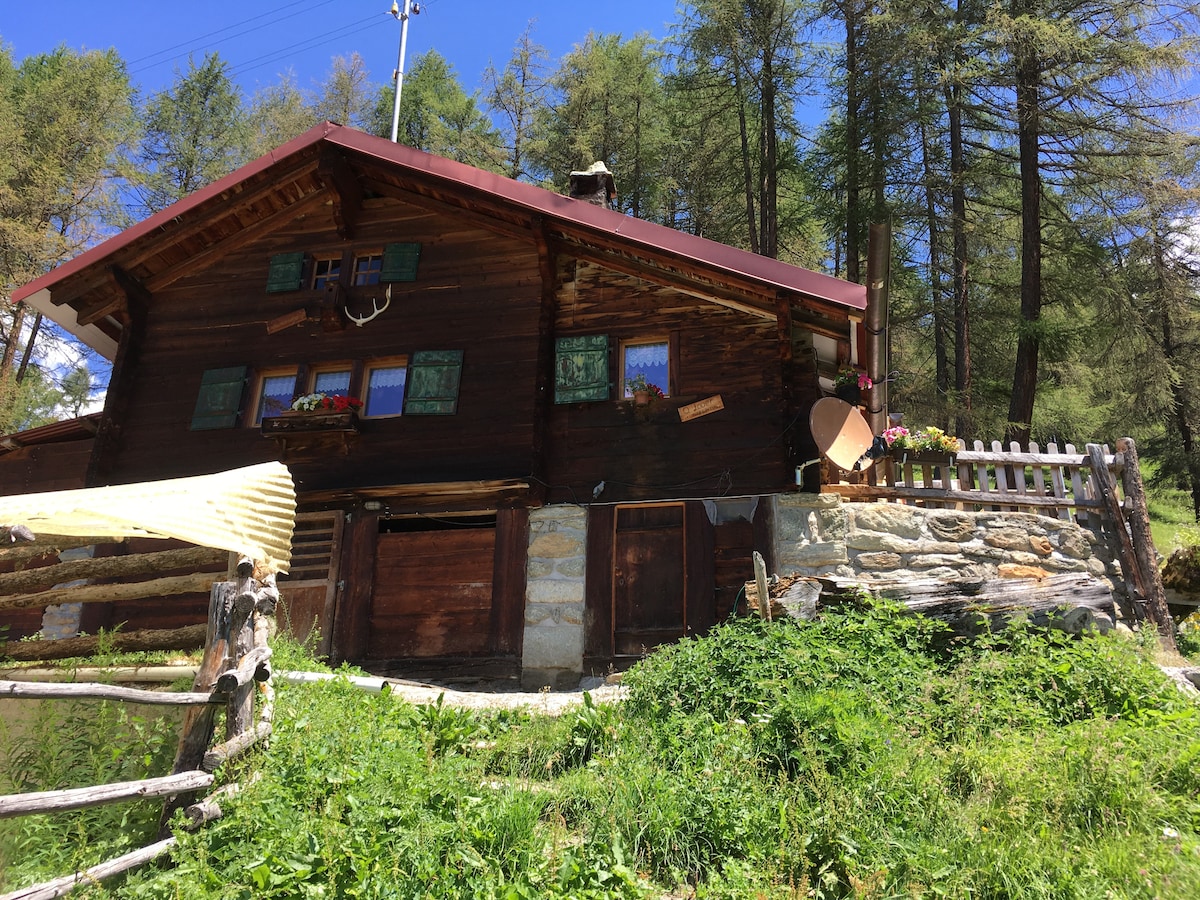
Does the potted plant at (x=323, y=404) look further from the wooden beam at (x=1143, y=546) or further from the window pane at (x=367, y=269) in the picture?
the wooden beam at (x=1143, y=546)

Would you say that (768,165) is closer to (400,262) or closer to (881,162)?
(881,162)

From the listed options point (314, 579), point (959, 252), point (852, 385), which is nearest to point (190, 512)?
point (314, 579)

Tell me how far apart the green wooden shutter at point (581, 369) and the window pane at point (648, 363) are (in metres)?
0.36

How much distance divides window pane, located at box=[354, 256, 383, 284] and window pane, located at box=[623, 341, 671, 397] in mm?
4286

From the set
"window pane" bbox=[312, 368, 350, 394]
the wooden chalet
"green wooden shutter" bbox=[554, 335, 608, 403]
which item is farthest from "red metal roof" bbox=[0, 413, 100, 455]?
"green wooden shutter" bbox=[554, 335, 608, 403]

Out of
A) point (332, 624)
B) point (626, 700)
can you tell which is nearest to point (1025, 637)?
point (626, 700)

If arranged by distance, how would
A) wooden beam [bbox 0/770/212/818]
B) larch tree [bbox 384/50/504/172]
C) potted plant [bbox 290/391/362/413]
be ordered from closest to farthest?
wooden beam [bbox 0/770/212/818] → potted plant [bbox 290/391/362/413] → larch tree [bbox 384/50/504/172]

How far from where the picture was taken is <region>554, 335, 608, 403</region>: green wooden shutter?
11.1 metres

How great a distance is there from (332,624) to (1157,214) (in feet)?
Answer: 51.2

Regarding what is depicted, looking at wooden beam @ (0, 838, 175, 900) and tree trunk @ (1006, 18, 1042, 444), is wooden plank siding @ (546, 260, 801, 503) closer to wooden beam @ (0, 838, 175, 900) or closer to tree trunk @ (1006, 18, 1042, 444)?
tree trunk @ (1006, 18, 1042, 444)

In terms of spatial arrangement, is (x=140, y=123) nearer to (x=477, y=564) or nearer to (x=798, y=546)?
(x=477, y=564)

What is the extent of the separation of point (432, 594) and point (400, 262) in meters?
5.14

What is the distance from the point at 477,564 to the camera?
10.8 m

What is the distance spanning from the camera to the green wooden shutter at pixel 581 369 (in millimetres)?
11062
